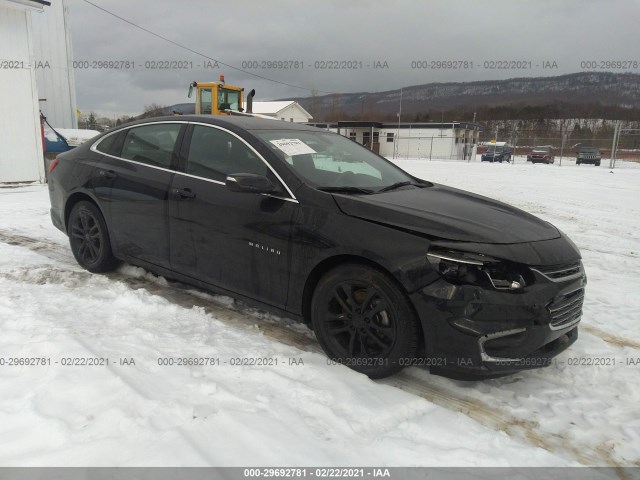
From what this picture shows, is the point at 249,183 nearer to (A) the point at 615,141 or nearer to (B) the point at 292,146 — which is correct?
(B) the point at 292,146

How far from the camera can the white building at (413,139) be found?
48353 mm

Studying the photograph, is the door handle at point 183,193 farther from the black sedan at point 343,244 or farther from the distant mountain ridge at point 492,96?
the distant mountain ridge at point 492,96

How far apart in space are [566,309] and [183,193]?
2.85 meters

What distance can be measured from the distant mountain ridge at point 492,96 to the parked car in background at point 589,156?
30.9 metres

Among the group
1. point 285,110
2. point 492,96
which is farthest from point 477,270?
point 492,96

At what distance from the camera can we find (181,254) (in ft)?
12.5

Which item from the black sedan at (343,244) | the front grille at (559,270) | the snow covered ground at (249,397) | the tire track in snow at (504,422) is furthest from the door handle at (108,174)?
the front grille at (559,270)

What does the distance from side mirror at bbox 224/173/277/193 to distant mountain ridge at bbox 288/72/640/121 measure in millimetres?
63617

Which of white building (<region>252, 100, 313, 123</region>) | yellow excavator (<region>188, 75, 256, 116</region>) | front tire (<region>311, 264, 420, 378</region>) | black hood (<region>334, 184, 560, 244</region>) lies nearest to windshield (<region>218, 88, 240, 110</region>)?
yellow excavator (<region>188, 75, 256, 116</region>)

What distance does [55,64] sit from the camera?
53.4ft

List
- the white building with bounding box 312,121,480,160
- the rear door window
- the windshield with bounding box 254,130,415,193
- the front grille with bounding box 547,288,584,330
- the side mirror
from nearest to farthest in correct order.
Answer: the front grille with bounding box 547,288,584,330
the side mirror
the windshield with bounding box 254,130,415,193
the rear door window
the white building with bounding box 312,121,480,160

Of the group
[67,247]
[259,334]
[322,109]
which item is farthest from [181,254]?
[322,109]

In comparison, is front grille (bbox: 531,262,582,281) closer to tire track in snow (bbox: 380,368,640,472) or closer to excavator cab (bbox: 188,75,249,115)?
tire track in snow (bbox: 380,368,640,472)

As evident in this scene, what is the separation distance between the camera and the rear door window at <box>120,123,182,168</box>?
402cm
